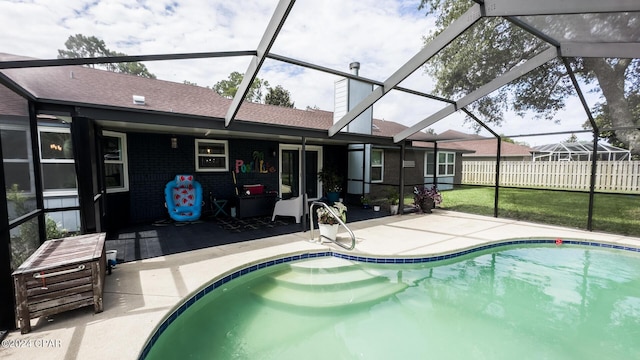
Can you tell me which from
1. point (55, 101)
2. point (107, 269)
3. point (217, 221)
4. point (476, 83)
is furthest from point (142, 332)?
point (476, 83)

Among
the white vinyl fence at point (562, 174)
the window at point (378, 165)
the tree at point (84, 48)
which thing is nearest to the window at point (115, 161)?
the tree at point (84, 48)

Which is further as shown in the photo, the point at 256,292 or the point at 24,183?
the point at 256,292

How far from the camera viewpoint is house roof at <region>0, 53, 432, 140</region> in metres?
3.41

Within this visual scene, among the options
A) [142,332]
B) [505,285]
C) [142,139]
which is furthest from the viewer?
[142,139]

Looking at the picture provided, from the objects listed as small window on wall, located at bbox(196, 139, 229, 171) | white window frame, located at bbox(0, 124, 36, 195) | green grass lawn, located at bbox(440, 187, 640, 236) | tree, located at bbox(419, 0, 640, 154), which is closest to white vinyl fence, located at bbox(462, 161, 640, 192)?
green grass lawn, located at bbox(440, 187, 640, 236)

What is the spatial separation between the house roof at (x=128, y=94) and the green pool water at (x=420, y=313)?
3.07m

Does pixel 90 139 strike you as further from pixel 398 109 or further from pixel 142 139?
pixel 398 109

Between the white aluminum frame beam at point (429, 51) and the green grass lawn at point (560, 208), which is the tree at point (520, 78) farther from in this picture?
the green grass lawn at point (560, 208)

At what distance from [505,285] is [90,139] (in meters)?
6.38

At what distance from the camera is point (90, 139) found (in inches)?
151

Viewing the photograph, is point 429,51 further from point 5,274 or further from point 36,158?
point 5,274

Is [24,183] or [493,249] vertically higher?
[24,183]

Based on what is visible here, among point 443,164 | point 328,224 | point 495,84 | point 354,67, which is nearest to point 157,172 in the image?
point 328,224

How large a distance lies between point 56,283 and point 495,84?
7056 mm
